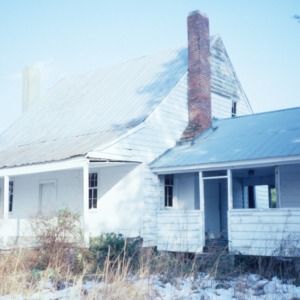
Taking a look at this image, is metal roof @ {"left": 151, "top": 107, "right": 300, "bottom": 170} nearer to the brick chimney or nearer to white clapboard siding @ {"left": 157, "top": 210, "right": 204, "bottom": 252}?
the brick chimney

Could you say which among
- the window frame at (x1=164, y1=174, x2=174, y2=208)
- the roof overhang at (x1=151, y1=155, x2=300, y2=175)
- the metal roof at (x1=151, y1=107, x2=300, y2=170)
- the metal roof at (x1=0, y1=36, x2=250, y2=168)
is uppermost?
the metal roof at (x1=0, y1=36, x2=250, y2=168)

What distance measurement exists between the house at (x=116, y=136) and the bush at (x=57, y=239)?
2.03 feet

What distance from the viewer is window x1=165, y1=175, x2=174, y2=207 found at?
16.5 meters

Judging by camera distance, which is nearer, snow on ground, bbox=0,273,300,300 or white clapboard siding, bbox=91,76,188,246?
snow on ground, bbox=0,273,300,300

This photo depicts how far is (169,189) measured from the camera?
16.7 m

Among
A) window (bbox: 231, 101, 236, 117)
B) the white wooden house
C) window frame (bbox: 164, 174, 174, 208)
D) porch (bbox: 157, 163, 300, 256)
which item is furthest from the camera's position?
window (bbox: 231, 101, 236, 117)

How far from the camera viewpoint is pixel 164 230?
14742 mm

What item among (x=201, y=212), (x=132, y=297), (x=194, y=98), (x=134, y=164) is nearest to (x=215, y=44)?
(x=194, y=98)

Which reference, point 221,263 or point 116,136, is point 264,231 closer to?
point 221,263

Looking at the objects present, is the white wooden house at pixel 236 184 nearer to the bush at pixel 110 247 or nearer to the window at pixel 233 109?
the bush at pixel 110 247

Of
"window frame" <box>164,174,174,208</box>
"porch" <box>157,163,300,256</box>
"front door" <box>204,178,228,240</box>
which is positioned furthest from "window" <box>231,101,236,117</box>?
"window frame" <box>164,174,174,208</box>

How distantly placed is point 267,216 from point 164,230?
11.9 ft

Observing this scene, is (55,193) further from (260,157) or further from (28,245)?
(260,157)

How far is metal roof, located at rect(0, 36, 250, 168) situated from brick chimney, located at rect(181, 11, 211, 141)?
0.56 meters
